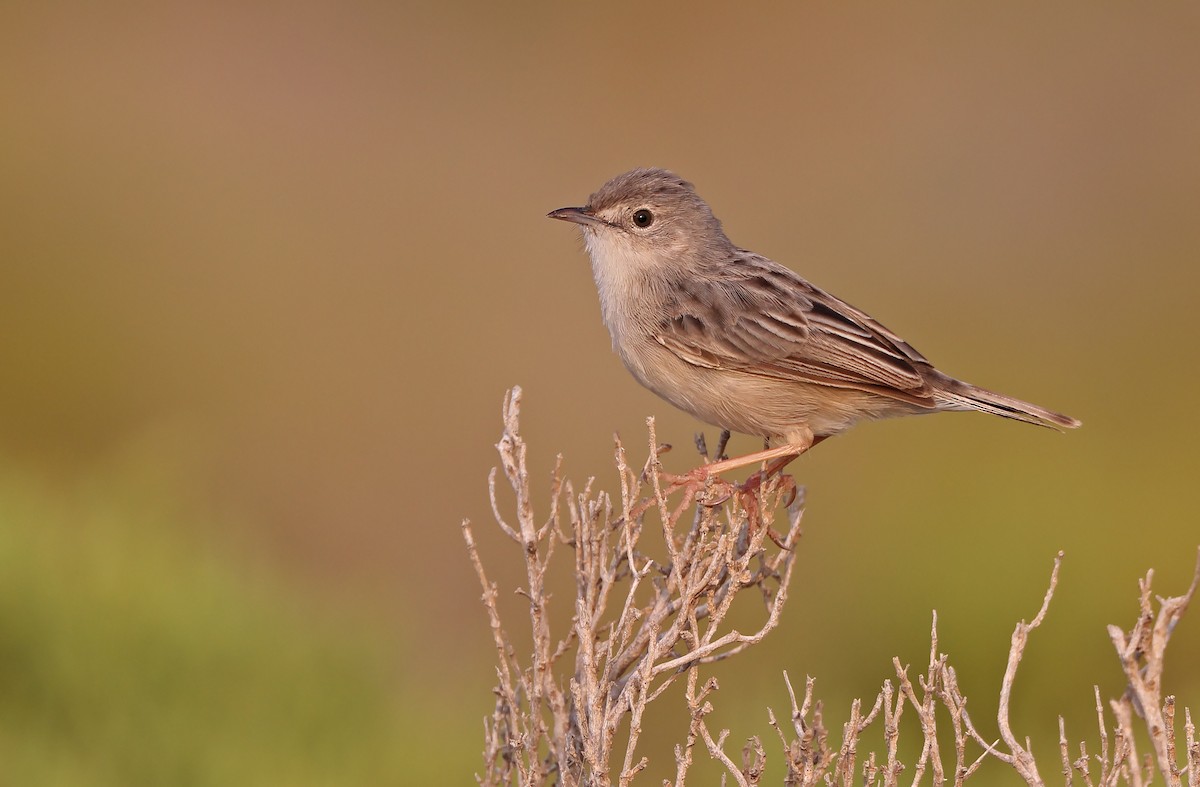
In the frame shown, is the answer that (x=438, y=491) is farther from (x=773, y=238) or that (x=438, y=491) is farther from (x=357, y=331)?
(x=773, y=238)

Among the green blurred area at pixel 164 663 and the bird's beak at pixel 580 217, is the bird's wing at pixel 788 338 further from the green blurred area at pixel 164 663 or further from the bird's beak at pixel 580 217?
the green blurred area at pixel 164 663

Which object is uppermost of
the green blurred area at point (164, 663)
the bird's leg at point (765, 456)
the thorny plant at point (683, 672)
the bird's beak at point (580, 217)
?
the bird's beak at point (580, 217)

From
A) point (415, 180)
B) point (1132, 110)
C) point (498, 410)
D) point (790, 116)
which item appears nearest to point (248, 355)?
point (498, 410)

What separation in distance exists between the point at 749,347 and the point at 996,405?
87 centimetres

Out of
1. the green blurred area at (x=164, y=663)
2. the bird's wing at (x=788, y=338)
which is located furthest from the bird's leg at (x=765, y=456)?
the green blurred area at (x=164, y=663)

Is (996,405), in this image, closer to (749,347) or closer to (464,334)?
(749,347)

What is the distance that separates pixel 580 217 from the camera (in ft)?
17.5

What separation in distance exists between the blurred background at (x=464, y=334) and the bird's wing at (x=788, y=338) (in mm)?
1753

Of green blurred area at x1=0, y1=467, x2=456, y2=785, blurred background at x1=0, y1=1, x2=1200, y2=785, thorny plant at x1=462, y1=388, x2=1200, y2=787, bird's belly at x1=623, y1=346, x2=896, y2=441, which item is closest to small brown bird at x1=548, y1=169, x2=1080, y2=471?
bird's belly at x1=623, y1=346, x2=896, y2=441

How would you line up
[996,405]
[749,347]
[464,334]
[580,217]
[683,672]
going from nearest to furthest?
[683,672] < [996,405] < [749,347] < [580,217] < [464,334]

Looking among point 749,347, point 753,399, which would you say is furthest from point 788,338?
point 753,399

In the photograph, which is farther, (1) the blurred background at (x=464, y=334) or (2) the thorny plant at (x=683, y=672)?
(1) the blurred background at (x=464, y=334)

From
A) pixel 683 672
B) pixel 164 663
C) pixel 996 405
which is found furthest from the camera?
pixel 164 663

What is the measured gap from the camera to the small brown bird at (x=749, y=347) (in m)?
4.89
